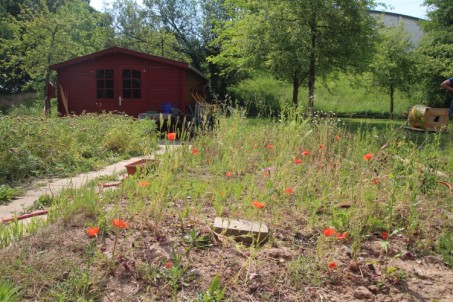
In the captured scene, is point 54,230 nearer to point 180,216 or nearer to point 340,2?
point 180,216

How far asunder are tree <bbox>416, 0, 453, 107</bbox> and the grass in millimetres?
16560

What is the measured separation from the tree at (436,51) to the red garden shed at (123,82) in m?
12.2

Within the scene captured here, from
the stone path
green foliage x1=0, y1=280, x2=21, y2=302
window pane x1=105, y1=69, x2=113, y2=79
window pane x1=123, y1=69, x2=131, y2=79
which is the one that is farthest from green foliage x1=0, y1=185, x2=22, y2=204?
window pane x1=105, y1=69, x2=113, y2=79

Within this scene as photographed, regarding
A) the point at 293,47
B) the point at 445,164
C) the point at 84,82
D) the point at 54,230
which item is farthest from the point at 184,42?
the point at 54,230

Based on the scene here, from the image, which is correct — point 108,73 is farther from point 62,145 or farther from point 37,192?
point 37,192

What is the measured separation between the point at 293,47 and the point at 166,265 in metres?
10.8

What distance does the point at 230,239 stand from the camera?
2.22 metres

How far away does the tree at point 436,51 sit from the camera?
18125 mm

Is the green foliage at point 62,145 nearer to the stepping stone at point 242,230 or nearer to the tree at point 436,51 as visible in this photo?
the stepping stone at point 242,230

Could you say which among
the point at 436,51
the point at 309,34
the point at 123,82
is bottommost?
the point at 123,82

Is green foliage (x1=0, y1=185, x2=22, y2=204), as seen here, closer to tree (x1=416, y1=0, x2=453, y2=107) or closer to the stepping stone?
the stepping stone

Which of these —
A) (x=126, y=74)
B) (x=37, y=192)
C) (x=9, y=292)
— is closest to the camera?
(x=9, y=292)

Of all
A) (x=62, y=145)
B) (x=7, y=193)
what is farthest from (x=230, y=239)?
(x=62, y=145)

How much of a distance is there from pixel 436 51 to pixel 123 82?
A: 15.8 m
